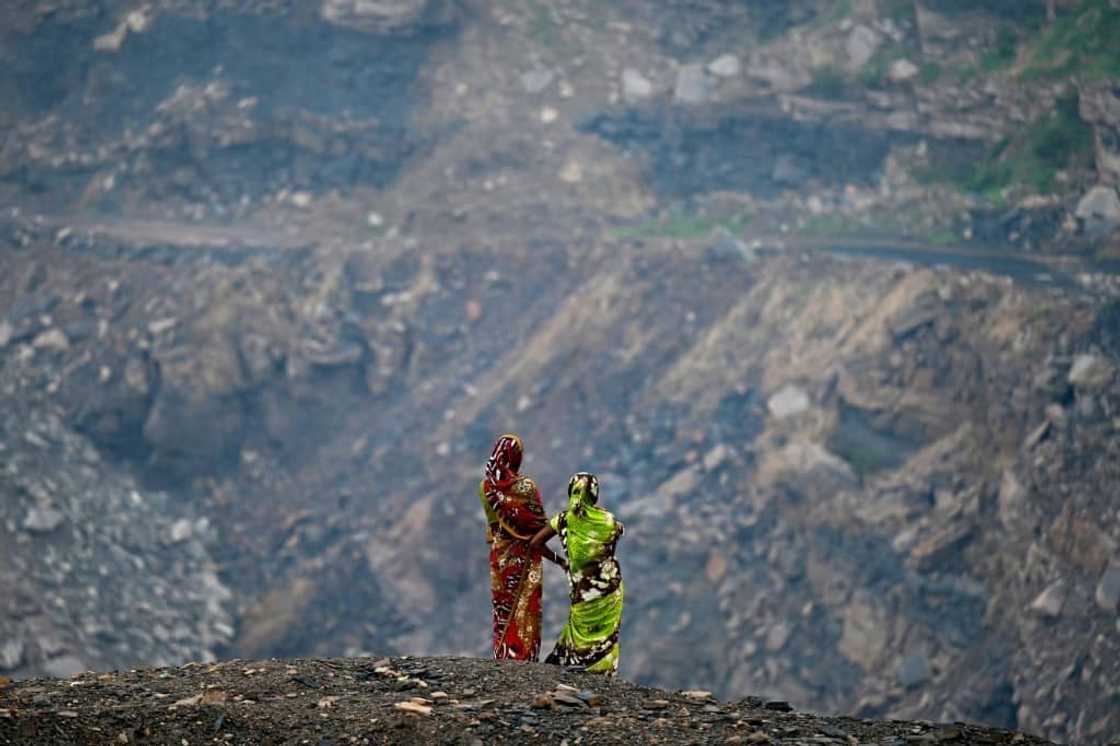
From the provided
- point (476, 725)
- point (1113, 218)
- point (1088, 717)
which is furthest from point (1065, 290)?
point (476, 725)

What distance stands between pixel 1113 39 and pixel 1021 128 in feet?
5.41

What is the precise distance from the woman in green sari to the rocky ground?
140 mm

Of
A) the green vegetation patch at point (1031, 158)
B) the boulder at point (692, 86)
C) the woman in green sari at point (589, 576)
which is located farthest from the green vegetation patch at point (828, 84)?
the woman in green sari at point (589, 576)

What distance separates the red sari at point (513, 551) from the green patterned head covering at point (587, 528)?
26cm

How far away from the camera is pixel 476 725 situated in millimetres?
5023

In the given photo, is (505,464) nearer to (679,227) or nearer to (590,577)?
(590,577)

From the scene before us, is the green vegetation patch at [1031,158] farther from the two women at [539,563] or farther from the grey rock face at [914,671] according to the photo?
the two women at [539,563]

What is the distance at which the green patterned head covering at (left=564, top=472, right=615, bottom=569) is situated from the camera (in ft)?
18.4

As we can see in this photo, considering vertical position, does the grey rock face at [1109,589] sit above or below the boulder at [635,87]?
below

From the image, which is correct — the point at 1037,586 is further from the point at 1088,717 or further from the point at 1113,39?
the point at 1113,39

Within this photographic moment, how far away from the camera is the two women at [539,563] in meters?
5.64

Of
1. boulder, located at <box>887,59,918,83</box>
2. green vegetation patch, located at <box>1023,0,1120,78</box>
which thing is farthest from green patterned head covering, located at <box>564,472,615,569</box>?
boulder, located at <box>887,59,918,83</box>

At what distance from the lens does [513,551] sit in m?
5.95

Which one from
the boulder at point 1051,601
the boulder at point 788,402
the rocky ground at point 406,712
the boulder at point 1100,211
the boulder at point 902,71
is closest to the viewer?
the rocky ground at point 406,712
